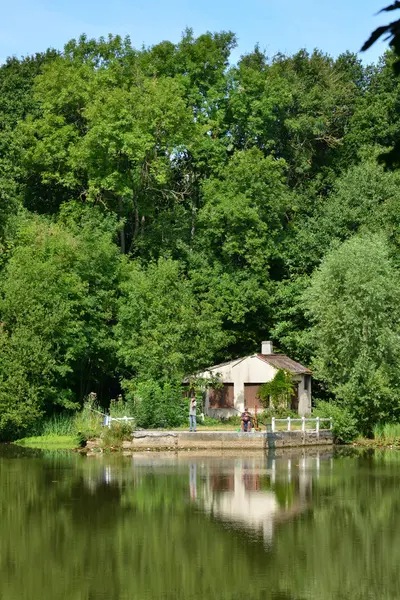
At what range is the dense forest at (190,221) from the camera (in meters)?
47.9

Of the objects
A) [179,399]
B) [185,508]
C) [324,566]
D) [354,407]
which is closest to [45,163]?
[179,399]

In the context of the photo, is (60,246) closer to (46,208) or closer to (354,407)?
(46,208)

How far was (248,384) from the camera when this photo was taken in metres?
52.7

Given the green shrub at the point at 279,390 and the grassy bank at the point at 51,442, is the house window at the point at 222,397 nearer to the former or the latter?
the green shrub at the point at 279,390

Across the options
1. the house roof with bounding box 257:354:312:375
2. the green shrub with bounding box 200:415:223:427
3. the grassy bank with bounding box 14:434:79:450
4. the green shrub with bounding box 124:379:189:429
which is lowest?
the grassy bank with bounding box 14:434:79:450

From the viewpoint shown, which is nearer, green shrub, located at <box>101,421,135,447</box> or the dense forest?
green shrub, located at <box>101,421,135,447</box>

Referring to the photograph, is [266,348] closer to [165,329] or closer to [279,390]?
[279,390]

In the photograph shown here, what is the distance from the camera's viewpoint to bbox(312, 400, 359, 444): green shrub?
4575cm

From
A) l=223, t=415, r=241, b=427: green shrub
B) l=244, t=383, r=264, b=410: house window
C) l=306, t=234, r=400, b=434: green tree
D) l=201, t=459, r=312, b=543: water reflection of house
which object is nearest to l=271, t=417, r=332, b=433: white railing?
l=306, t=234, r=400, b=434: green tree

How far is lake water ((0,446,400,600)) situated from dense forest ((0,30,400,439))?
38.1ft

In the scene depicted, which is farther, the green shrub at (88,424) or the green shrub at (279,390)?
the green shrub at (279,390)

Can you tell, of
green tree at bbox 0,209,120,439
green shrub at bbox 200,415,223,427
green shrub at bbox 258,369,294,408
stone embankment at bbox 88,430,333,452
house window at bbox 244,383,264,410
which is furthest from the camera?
house window at bbox 244,383,264,410

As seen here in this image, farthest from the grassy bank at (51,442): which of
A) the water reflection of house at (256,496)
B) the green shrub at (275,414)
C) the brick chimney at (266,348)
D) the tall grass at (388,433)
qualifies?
the tall grass at (388,433)

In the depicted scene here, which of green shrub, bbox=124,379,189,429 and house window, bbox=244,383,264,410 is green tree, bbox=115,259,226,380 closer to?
green shrub, bbox=124,379,189,429
